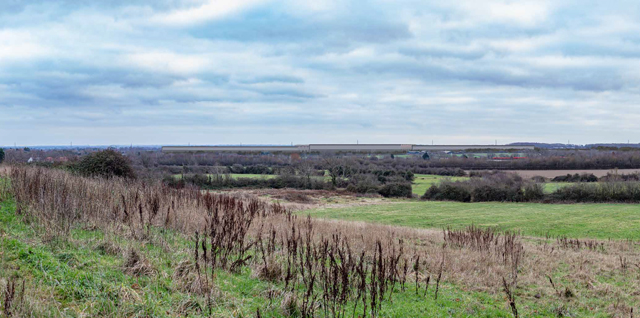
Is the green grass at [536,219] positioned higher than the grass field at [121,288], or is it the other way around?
the grass field at [121,288]

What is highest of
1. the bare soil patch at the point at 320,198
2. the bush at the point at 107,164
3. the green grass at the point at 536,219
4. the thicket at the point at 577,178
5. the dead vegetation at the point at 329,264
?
the bush at the point at 107,164

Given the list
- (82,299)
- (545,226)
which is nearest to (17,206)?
(82,299)

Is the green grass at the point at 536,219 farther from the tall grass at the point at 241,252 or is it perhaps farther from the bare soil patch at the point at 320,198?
the tall grass at the point at 241,252

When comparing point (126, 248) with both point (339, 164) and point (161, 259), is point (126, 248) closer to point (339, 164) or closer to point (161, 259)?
point (161, 259)

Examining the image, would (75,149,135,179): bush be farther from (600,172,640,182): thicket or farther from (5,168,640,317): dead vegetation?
(600,172,640,182): thicket

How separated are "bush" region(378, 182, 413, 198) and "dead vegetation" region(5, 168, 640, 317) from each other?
187ft

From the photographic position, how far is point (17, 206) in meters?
10.6

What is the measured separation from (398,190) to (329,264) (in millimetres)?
64559

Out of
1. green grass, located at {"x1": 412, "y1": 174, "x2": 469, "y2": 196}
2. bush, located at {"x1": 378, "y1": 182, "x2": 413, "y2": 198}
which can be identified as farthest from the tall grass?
green grass, located at {"x1": 412, "y1": 174, "x2": 469, "y2": 196}

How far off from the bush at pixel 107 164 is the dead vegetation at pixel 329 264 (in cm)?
1308

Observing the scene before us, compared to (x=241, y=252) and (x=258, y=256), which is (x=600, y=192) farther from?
(x=241, y=252)

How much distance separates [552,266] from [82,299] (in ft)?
39.3

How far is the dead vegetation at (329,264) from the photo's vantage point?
21.5 ft

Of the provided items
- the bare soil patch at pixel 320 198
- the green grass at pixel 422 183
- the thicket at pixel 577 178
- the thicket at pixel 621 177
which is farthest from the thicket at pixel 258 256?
the thicket at pixel 577 178
